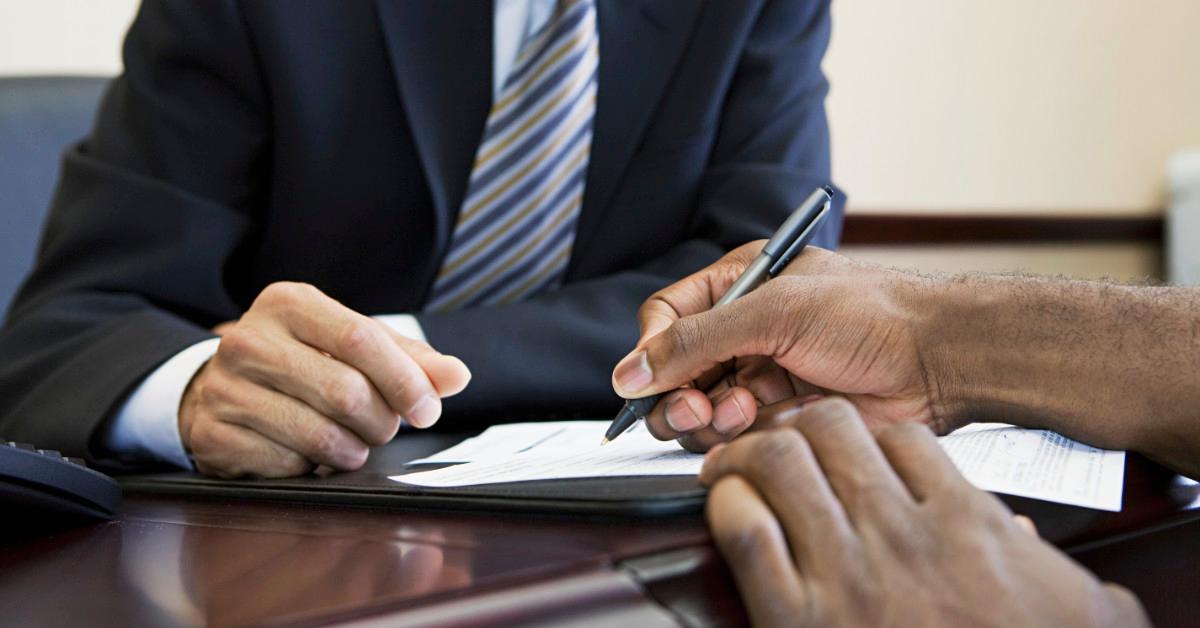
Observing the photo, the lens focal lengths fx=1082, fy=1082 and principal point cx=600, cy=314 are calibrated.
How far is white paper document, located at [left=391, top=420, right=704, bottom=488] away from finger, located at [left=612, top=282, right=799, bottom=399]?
0.04 m

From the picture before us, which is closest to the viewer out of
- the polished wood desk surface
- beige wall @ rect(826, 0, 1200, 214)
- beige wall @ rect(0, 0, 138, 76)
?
the polished wood desk surface

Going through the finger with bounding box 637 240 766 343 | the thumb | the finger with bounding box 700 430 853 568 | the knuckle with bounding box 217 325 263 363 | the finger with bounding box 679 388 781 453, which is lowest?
the knuckle with bounding box 217 325 263 363

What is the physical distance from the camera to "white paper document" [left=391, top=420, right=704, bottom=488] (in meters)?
0.50

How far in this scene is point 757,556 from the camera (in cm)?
34

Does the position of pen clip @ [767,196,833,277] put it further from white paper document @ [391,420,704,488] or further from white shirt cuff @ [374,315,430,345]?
white shirt cuff @ [374,315,430,345]

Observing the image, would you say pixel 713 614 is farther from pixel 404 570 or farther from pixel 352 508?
pixel 352 508

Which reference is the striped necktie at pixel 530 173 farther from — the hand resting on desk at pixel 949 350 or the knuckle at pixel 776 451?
the knuckle at pixel 776 451

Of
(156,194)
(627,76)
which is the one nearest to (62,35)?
(156,194)

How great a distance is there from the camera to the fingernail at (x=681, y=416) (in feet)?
1.99

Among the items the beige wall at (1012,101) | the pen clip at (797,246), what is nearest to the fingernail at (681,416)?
the pen clip at (797,246)

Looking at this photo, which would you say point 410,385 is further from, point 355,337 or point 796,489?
point 796,489

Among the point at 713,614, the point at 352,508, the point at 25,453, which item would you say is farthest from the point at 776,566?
the point at 25,453

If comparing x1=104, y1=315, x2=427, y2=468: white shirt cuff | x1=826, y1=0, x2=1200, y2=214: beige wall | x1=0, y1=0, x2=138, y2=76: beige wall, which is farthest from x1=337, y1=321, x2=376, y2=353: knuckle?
x1=826, y1=0, x2=1200, y2=214: beige wall

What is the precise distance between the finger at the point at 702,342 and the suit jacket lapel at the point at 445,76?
0.50 m
